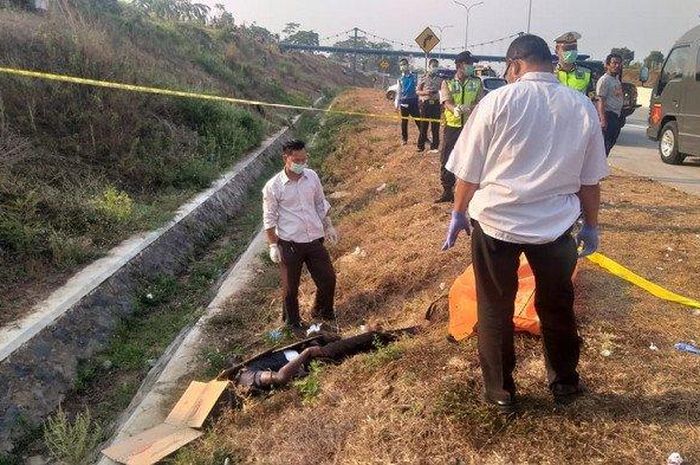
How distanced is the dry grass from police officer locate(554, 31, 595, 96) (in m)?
2.01

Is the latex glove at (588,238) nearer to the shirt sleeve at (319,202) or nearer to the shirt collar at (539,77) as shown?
the shirt collar at (539,77)

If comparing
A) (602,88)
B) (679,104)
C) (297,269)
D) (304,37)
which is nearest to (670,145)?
(679,104)

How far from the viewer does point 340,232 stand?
7883mm

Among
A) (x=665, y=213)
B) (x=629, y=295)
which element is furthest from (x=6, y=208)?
(x=665, y=213)

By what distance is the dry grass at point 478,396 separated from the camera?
8.98 feet

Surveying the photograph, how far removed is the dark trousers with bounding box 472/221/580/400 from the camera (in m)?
2.59

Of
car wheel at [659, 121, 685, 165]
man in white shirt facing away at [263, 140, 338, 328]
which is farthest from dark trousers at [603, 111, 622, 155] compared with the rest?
man in white shirt facing away at [263, 140, 338, 328]

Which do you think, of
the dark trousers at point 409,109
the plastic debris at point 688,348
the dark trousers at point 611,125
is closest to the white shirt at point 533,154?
the plastic debris at point 688,348

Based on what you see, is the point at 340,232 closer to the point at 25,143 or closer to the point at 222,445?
the point at 25,143

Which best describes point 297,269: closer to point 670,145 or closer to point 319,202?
point 319,202

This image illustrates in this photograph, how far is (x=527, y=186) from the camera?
2518mm

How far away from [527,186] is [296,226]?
2.86m

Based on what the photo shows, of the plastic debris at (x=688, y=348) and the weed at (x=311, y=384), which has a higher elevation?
the plastic debris at (x=688, y=348)

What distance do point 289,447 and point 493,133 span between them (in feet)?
6.45
